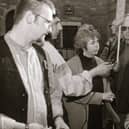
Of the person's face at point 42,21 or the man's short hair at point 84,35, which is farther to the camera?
the man's short hair at point 84,35

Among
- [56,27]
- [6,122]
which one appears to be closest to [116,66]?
[56,27]

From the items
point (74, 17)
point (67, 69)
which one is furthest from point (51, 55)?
point (74, 17)

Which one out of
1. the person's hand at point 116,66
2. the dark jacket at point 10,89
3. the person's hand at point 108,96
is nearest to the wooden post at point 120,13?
the person's hand at point 116,66

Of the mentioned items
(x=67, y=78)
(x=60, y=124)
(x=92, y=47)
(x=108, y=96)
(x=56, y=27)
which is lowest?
(x=60, y=124)

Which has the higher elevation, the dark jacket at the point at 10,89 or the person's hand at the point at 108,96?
the dark jacket at the point at 10,89

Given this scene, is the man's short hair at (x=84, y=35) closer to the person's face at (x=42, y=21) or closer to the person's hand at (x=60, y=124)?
the person's face at (x=42, y=21)

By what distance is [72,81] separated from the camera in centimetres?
179

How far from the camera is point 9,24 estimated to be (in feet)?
5.40

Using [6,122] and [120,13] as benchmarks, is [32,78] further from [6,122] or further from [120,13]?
[120,13]

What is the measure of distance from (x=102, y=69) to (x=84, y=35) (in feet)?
0.67

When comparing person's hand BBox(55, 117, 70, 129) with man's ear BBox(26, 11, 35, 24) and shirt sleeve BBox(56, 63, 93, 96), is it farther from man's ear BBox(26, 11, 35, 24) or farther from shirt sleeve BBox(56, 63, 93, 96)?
man's ear BBox(26, 11, 35, 24)

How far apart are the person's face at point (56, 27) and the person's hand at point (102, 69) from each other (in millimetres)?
267

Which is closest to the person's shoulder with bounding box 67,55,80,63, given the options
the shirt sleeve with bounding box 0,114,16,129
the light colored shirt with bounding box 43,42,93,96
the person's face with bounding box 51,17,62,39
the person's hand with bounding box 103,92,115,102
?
the light colored shirt with bounding box 43,42,93,96

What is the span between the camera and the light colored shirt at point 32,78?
5.42 feet
